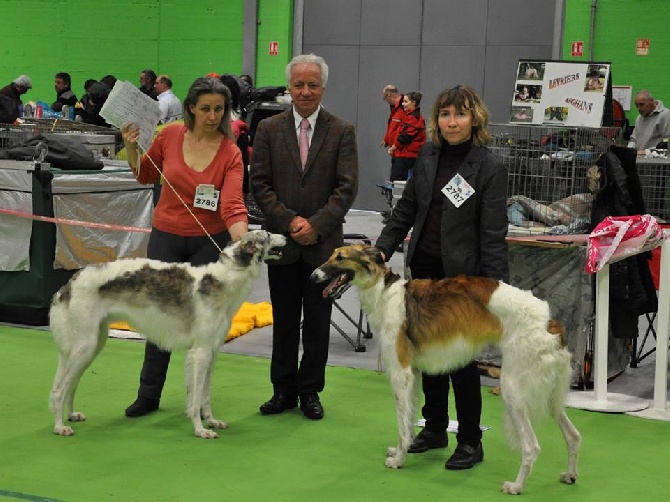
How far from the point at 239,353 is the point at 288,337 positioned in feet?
5.10

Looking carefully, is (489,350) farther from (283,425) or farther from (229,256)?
(229,256)

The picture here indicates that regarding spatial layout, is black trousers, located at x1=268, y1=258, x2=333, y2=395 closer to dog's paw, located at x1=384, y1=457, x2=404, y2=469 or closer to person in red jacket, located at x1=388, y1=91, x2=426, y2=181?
dog's paw, located at x1=384, y1=457, x2=404, y2=469

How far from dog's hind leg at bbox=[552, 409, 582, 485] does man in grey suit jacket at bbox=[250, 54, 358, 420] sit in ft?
4.76

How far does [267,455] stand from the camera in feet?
15.4

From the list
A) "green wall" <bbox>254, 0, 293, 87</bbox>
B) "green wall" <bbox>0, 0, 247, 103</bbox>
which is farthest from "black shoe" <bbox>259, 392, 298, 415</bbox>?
"green wall" <bbox>0, 0, 247, 103</bbox>

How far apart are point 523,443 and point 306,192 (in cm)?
177

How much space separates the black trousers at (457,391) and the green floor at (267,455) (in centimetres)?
17

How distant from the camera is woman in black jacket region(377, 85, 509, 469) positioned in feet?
14.3

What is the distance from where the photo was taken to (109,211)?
7.70 meters

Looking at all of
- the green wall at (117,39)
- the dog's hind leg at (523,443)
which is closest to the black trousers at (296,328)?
the dog's hind leg at (523,443)

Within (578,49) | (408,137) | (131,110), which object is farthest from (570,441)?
(578,49)

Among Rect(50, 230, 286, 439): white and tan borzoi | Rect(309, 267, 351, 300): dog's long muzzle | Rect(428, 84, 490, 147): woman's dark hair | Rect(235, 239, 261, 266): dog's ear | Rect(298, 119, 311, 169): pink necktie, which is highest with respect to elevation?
Rect(428, 84, 490, 147): woman's dark hair

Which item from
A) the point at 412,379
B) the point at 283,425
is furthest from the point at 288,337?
the point at 412,379

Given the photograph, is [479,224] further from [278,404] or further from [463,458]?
[278,404]
